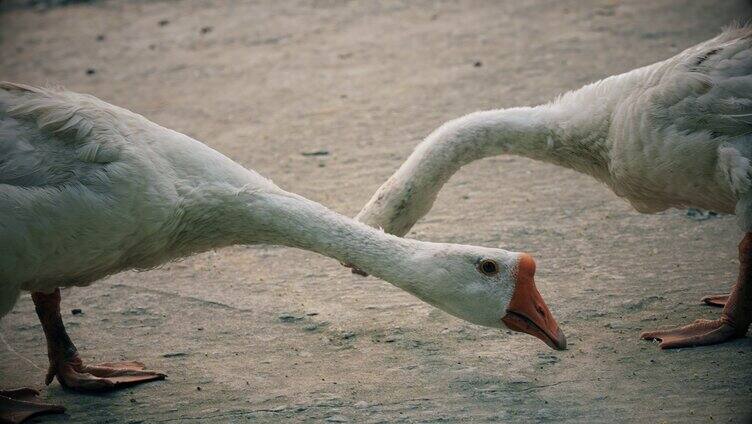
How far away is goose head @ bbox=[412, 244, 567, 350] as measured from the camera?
453 cm

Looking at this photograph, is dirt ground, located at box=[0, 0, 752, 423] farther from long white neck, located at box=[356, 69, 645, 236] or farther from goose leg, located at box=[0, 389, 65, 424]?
Answer: long white neck, located at box=[356, 69, 645, 236]

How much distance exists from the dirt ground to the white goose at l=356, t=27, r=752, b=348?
0.48 m

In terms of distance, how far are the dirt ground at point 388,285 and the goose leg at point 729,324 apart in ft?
0.25

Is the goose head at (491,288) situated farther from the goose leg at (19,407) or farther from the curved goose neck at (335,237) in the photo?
the goose leg at (19,407)

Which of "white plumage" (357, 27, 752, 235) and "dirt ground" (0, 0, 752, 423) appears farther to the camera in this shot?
"white plumage" (357, 27, 752, 235)

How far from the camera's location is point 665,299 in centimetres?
539

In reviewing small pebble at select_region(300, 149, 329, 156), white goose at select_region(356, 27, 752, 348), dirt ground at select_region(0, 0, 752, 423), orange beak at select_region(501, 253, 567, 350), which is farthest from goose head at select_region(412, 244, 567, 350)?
small pebble at select_region(300, 149, 329, 156)

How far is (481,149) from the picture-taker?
570cm

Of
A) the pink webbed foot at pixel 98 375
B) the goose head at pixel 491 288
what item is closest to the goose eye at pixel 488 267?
the goose head at pixel 491 288

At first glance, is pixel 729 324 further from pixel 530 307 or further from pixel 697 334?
pixel 530 307

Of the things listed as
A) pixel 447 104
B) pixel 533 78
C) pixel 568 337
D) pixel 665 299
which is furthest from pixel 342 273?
pixel 533 78

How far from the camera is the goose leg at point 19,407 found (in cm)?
453

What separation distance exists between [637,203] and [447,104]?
315cm

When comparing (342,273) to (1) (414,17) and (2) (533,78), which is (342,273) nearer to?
(2) (533,78)
